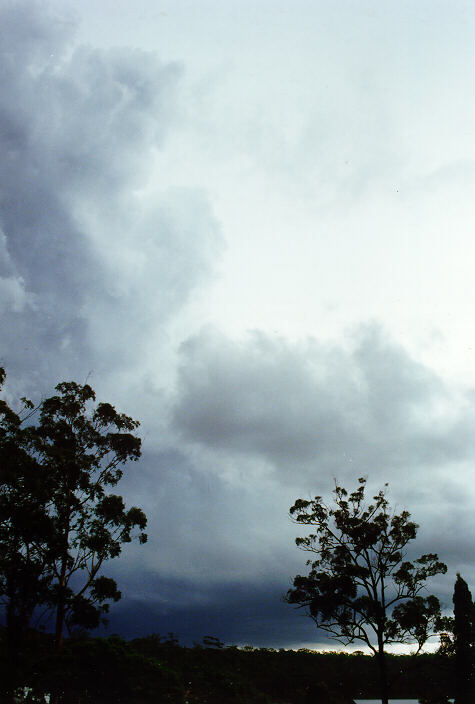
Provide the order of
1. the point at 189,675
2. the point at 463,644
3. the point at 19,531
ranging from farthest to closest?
the point at 463,644, the point at 189,675, the point at 19,531

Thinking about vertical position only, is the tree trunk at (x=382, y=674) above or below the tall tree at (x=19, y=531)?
below

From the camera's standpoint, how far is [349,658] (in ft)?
165

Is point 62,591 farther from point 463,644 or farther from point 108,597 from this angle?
point 463,644

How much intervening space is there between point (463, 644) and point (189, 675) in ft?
74.7

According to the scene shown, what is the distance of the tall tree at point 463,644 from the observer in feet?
128

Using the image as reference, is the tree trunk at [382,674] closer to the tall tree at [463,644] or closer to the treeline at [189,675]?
the treeline at [189,675]

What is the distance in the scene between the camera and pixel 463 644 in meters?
39.9

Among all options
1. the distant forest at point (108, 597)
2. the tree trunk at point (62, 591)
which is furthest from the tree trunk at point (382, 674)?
the tree trunk at point (62, 591)

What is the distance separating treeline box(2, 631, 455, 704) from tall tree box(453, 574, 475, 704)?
769 mm

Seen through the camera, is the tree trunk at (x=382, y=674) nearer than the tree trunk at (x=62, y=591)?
No

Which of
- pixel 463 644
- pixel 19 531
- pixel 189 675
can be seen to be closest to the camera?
pixel 19 531

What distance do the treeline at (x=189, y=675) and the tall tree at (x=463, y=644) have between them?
77cm

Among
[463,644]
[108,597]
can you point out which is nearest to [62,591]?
[108,597]

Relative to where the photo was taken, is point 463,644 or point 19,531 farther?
point 463,644
